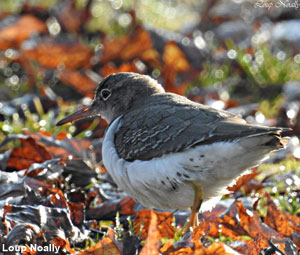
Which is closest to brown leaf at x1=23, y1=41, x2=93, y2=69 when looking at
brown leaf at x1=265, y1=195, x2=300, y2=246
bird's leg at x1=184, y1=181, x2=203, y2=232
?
bird's leg at x1=184, y1=181, x2=203, y2=232

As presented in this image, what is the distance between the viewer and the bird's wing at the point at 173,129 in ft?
13.6

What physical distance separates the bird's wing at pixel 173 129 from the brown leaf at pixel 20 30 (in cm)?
426

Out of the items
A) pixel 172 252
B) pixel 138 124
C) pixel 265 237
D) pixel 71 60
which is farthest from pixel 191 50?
pixel 172 252

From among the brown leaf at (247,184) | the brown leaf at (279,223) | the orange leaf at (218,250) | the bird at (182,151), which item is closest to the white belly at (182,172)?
the bird at (182,151)

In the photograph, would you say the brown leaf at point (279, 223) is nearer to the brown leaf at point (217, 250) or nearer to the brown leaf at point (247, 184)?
the brown leaf at point (247, 184)

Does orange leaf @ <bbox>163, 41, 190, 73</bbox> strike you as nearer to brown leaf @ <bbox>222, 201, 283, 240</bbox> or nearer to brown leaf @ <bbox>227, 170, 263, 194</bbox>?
brown leaf @ <bbox>227, 170, 263, 194</bbox>

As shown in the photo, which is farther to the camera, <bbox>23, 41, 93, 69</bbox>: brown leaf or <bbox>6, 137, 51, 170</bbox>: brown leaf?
<bbox>23, 41, 93, 69</bbox>: brown leaf

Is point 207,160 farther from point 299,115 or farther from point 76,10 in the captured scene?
point 76,10

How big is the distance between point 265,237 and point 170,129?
976 millimetres

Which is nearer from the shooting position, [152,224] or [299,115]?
[152,224]

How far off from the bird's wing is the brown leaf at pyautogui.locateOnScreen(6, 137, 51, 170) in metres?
1.00

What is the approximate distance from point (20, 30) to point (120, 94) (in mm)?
3949

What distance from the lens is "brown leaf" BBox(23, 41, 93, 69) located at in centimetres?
811

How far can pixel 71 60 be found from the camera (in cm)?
815
